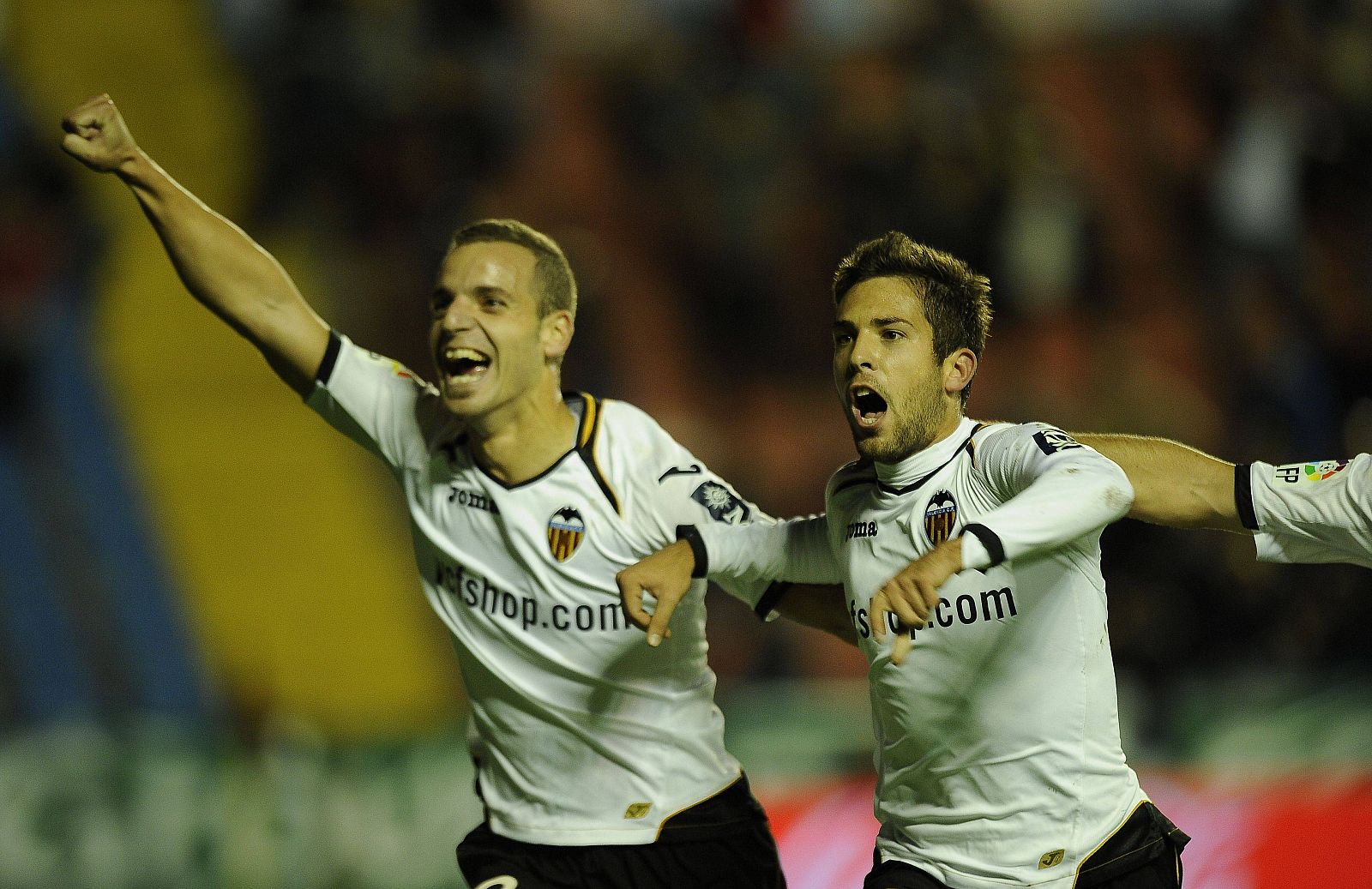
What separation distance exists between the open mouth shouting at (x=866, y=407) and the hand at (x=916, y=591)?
1.62 ft

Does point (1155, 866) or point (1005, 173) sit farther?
point (1005, 173)

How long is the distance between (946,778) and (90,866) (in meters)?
4.39

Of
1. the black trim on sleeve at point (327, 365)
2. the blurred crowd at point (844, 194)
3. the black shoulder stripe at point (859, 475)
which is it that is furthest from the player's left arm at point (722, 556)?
the blurred crowd at point (844, 194)

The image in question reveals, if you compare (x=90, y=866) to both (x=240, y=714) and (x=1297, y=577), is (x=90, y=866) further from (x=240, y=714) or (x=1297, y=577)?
(x=1297, y=577)

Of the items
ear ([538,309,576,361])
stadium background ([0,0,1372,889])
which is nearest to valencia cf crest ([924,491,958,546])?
ear ([538,309,576,361])

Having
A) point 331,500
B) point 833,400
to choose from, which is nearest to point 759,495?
point 833,400

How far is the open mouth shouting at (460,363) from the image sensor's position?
11.2 feet

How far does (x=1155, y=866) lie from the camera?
3051 millimetres

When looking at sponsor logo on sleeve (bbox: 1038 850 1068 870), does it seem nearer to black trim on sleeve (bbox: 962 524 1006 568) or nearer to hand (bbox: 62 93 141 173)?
black trim on sleeve (bbox: 962 524 1006 568)

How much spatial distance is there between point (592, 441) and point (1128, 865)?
5.15 feet

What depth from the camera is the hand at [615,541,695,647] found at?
2947 millimetres

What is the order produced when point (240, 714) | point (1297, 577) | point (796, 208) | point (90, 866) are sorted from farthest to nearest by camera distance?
point (796, 208)
point (240, 714)
point (1297, 577)
point (90, 866)

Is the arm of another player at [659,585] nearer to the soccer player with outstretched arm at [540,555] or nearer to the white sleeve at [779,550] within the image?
the white sleeve at [779,550]

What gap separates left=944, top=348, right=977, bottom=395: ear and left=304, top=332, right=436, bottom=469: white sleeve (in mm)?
1371
